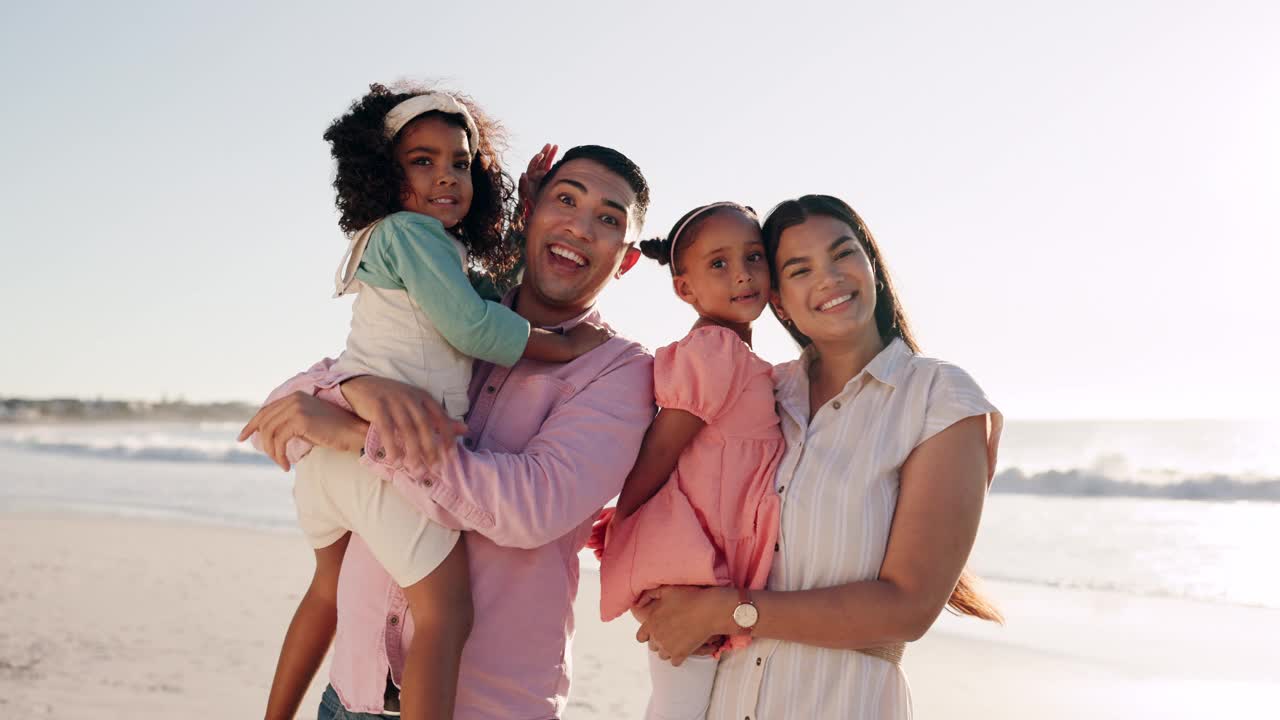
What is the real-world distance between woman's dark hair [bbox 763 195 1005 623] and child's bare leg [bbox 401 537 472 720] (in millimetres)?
1271

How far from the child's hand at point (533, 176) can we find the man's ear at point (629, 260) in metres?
0.33

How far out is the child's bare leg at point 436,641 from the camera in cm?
238

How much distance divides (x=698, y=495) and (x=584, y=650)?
4.73 meters

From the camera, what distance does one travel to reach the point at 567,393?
274 centimetres

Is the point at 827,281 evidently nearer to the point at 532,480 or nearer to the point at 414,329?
the point at 532,480

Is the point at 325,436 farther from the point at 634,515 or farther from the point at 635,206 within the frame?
the point at 635,206

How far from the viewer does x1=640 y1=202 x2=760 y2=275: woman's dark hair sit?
10.4 ft

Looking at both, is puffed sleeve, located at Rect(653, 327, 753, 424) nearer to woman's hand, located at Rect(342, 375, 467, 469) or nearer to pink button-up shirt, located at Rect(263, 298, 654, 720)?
pink button-up shirt, located at Rect(263, 298, 654, 720)

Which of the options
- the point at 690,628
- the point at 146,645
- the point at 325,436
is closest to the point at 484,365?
the point at 325,436

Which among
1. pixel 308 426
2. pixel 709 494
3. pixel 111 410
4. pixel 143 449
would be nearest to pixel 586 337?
pixel 709 494

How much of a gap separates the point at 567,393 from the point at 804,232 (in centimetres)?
79

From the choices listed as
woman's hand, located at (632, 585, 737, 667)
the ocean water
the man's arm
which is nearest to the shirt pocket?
the man's arm

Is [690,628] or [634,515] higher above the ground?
[634,515]

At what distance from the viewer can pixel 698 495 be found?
9.04ft
